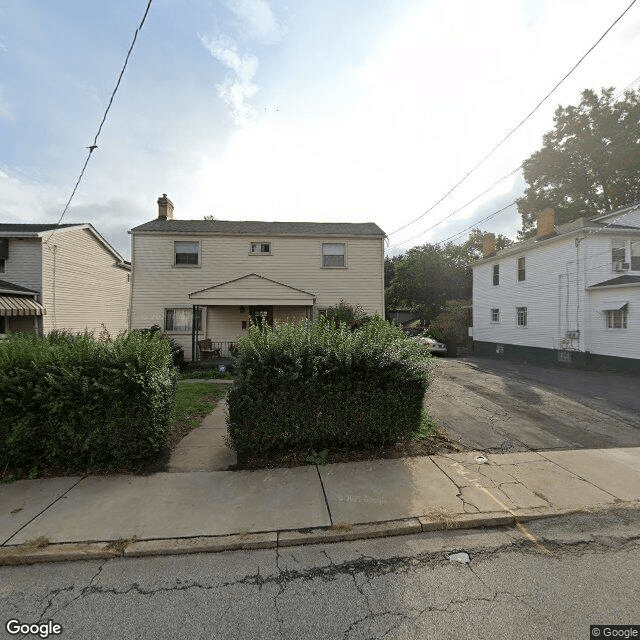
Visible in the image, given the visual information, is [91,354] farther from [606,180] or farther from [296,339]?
[606,180]

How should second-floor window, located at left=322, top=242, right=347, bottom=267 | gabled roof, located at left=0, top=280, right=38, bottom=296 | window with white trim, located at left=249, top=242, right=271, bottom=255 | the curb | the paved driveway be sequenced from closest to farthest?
the curb → the paved driveway → gabled roof, located at left=0, top=280, right=38, bottom=296 → window with white trim, located at left=249, top=242, right=271, bottom=255 → second-floor window, located at left=322, top=242, right=347, bottom=267

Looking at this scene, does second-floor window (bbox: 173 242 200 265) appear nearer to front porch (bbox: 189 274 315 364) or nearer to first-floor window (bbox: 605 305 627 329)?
front porch (bbox: 189 274 315 364)

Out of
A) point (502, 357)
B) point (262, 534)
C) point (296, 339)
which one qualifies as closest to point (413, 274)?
point (502, 357)

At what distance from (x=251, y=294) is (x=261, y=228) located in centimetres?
437

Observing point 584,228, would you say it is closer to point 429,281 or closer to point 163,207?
point 429,281

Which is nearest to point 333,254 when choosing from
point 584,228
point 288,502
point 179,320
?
point 179,320

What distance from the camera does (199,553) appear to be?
308cm

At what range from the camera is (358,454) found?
514 centimetres

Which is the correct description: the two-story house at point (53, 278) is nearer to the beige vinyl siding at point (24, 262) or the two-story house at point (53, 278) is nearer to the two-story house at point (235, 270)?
the beige vinyl siding at point (24, 262)

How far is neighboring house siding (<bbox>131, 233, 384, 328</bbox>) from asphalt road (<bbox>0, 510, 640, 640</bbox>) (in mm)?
13655

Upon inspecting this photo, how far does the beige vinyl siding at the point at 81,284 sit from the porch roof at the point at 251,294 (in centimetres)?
749

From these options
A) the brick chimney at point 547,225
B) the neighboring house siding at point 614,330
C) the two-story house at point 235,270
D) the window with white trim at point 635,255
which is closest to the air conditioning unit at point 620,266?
the window with white trim at point 635,255

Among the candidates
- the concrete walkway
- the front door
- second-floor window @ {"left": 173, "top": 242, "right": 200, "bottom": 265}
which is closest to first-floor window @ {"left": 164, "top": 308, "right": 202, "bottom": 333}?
second-floor window @ {"left": 173, "top": 242, "right": 200, "bottom": 265}

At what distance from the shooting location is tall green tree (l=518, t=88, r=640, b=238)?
2584 centimetres
